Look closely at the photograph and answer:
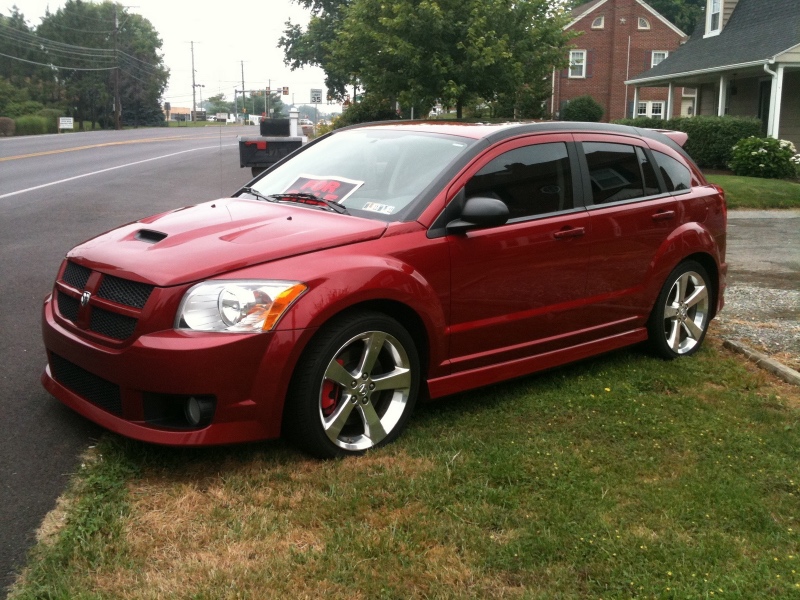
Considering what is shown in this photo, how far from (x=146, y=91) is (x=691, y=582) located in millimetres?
98321

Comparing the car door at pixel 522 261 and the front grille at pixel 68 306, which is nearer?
the front grille at pixel 68 306

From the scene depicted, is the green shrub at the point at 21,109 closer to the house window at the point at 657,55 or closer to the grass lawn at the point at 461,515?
the house window at the point at 657,55

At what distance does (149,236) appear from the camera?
14.6 feet

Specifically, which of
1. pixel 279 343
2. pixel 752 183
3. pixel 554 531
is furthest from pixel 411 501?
pixel 752 183

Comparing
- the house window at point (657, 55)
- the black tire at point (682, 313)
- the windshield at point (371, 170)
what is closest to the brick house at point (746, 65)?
the house window at point (657, 55)

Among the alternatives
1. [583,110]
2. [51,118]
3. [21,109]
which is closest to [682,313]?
[583,110]

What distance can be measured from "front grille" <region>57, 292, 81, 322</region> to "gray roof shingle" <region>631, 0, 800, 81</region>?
2441 centimetres

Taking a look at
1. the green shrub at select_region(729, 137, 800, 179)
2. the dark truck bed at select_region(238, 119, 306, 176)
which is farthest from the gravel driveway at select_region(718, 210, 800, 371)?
the green shrub at select_region(729, 137, 800, 179)

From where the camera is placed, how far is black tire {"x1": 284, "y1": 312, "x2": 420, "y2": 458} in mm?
4070

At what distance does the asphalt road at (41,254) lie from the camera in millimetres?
3850

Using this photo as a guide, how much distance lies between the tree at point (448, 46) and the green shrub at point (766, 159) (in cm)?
592

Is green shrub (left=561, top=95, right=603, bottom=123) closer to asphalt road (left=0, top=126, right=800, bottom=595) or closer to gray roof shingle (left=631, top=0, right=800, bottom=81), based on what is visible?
gray roof shingle (left=631, top=0, right=800, bottom=81)

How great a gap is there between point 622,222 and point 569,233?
56 cm

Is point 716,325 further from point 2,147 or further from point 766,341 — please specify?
point 2,147
